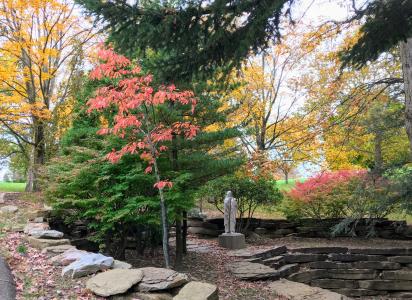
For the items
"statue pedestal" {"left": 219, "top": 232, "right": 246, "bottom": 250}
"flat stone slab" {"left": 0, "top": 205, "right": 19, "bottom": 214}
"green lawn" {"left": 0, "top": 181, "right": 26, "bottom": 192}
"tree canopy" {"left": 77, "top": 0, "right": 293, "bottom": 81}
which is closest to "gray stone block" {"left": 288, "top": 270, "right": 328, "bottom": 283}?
"statue pedestal" {"left": 219, "top": 232, "right": 246, "bottom": 250}

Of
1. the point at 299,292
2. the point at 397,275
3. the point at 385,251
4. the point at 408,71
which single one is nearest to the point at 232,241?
the point at 299,292

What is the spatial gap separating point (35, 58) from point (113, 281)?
11042mm

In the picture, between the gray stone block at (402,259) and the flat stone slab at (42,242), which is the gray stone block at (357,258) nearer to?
the gray stone block at (402,259)

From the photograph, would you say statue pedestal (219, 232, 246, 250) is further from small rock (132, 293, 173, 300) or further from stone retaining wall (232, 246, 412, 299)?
small rock (132, 293, 173, 300)

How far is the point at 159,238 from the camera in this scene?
365 inches

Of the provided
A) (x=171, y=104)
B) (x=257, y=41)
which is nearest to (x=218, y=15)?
(x=257, y=41)

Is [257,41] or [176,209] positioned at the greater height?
[257,41]

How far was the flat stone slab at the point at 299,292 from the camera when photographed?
22.5 ft

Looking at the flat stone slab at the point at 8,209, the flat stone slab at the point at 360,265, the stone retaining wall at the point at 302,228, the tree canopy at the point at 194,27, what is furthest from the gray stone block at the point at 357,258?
the flat stone slab at the point at 8,209

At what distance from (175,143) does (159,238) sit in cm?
296

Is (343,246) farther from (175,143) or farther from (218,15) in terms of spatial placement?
(218,15)

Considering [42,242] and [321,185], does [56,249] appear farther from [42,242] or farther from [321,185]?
[321,185]

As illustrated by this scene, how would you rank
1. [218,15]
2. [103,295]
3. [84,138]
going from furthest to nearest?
[84,138], [103,295], [218,15]

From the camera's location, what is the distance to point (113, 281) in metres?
4.35
